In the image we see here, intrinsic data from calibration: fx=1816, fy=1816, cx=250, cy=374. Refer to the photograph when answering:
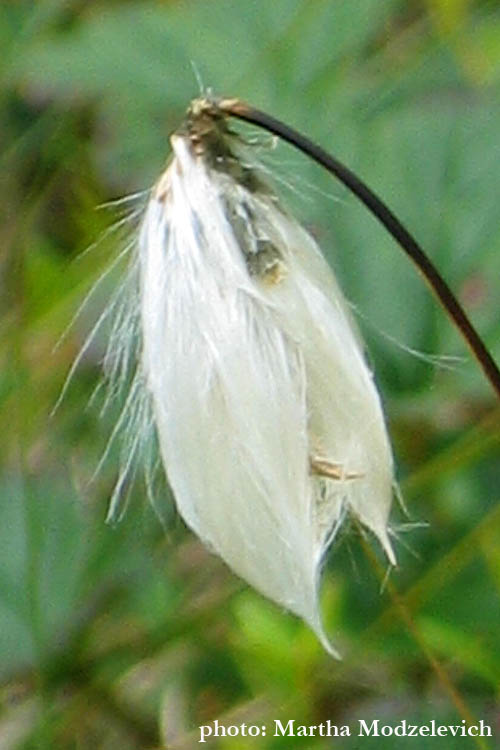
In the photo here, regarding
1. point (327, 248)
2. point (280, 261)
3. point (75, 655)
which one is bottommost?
point (75, 655)

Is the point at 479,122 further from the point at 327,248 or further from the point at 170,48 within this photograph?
the point at 170,48

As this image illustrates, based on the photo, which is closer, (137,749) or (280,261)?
(280,261)

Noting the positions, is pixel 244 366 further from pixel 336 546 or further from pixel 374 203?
pixel 336 546

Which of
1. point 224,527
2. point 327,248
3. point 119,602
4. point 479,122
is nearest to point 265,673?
point 119,602

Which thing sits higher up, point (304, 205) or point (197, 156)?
point (197, 156)

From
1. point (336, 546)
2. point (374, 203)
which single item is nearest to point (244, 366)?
point (374, 203)

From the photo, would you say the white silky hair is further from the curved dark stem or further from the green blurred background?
the green blurred background

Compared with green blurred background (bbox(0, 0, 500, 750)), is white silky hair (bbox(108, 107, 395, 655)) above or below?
above

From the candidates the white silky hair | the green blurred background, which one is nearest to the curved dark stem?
the white silky hair
